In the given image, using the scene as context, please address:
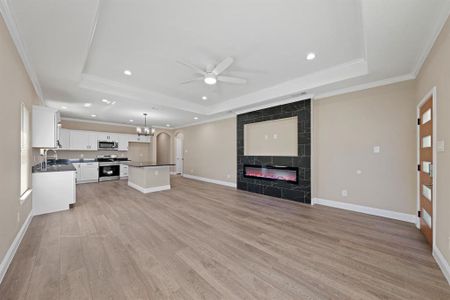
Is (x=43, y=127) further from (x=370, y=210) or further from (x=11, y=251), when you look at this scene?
(x=370, y=210)

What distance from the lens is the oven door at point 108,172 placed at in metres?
7.11

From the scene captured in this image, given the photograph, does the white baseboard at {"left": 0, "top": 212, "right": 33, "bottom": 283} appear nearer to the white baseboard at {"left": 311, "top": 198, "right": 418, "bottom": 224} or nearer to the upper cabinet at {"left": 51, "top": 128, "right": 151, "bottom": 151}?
the upper cabinet at {"left": 51, "top": 128, "right": 151, "bottom": 151}

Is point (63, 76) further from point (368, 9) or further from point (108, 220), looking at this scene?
point (368, 9)

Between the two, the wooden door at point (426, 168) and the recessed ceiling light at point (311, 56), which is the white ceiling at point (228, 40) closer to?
the recessed ceiling light at point (311, 56)

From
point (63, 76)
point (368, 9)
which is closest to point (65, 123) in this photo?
point (63, 76)

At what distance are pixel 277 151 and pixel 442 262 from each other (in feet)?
11.3

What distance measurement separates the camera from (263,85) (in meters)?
4.25

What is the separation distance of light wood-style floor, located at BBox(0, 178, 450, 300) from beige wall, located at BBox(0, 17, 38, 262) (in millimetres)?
390

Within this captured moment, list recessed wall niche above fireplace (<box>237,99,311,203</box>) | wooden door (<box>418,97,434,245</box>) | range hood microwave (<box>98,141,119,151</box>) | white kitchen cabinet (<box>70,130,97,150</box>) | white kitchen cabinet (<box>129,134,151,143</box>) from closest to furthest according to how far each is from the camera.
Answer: wooden door (<box>418,97,434,245</box>) < recessed wall niche above fireplace (<box>237,99,311,203</box>) < white kitchen cabinet (<box>70,130,97,150</box>) < range hood microwave (<box>98,141,119,151</box>) < white kitchen cabinet (<box>129,134,151,143</box>)

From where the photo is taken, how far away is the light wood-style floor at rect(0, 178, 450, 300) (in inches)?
62.5

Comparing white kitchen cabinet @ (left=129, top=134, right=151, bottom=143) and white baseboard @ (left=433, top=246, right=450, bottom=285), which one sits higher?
white kitchen cabinet @ (left=129, top=134, right=151, bottom=143)

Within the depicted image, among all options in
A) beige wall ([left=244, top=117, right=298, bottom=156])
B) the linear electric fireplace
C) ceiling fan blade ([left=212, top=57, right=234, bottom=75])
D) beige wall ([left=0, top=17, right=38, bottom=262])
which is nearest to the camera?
beige wall ([left=0, top=17, right=38, bottom=262])

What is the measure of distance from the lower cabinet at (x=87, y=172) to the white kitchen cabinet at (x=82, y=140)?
2.33 feet

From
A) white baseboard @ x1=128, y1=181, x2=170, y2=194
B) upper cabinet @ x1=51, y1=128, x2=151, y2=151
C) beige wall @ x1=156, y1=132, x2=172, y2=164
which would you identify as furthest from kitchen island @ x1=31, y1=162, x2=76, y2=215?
beige wall @ x1=156, y1=132, x2=172, y2=164
